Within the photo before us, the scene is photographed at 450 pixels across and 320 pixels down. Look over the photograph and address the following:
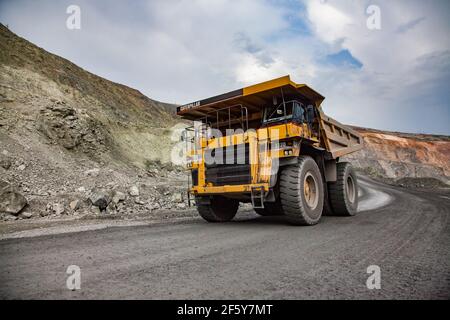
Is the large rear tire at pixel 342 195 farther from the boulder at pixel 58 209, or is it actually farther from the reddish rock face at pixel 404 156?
the reddish rock face at pixel 404 156

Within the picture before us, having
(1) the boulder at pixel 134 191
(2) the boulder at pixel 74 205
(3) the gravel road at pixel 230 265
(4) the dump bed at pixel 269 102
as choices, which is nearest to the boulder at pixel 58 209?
(2) the boulder at pixel 74 205

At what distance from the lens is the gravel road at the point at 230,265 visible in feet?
6.94

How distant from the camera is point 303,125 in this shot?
618cm

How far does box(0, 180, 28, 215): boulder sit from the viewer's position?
7262 mm

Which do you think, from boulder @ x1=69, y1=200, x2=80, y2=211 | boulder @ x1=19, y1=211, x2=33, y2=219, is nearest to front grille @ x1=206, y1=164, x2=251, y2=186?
boulder @ x1=69, y1=200, x2=80, y2=211

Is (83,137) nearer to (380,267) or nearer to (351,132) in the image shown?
(351,132)

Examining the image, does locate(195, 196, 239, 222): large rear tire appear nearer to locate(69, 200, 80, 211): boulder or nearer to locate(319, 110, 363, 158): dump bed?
locate(319, 110, 363, 158): dump bed

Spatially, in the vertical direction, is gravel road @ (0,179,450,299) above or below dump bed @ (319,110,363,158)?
below

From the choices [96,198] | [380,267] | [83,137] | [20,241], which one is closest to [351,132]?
[380,267]

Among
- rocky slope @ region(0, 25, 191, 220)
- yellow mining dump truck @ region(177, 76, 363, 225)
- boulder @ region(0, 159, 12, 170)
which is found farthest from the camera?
boulder @ region(0, 159, 12, 170)

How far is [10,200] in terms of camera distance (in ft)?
24.3

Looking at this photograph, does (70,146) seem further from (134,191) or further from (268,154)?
(268,154)

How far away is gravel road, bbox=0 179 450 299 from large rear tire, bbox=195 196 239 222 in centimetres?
205
